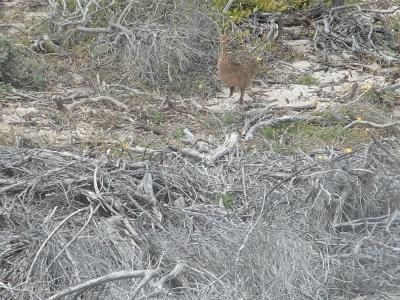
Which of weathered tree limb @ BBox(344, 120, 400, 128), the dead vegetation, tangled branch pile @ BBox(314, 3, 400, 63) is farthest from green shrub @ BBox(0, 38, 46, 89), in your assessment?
tangled branch pile @ BBox(314, 3, 400, 63)

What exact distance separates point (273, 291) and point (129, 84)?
484cm

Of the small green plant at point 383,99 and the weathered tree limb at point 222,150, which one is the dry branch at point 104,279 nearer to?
the weathered tree limb at point 222,150

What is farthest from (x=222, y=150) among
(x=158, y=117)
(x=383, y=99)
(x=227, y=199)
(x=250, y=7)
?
(x=250, y=7)

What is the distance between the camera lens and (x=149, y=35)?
8.89m

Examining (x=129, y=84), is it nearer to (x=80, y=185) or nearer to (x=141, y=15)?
(x=141, y=15)

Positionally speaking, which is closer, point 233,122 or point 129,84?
point 233,122

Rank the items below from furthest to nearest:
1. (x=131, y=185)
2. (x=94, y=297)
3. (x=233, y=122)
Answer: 1. (x=233, y=122)
2. (x=131, y=185)
3. (x=94, y=297)

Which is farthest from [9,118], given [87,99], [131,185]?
[131,185]

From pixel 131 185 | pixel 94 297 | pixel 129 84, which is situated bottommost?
pixel 129 84

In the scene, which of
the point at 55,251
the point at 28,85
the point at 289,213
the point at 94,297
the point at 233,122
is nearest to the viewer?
the point at 94,297

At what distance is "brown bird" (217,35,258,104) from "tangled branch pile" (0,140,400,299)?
92.9 inches

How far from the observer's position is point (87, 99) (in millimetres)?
7969

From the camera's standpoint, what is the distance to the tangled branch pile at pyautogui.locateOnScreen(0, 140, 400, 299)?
4.23m

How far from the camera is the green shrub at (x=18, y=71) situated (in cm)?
841
